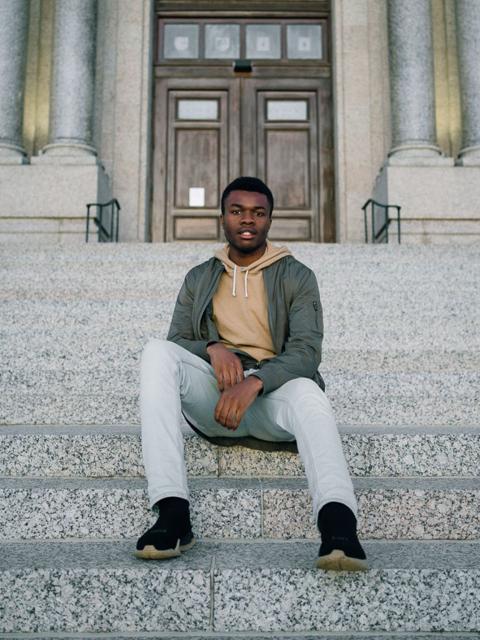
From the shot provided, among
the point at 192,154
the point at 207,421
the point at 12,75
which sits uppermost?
the point at 12,75

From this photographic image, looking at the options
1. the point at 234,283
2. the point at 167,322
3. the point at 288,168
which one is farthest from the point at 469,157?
the point at 234,283

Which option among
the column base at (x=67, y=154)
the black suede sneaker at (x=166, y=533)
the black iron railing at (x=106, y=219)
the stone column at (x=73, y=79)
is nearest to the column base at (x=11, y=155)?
the column base at (x=67, y=154)

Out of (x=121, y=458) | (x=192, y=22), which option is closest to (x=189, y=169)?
(x=192, y=22)

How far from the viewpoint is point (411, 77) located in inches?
406

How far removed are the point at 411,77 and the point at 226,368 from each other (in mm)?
8747

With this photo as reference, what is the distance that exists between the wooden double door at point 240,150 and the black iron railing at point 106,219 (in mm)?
813

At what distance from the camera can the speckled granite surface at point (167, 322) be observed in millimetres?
3820

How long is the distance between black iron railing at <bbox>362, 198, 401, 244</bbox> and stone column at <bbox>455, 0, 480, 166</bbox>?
1.37 meters

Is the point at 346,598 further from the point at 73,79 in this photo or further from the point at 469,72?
the point at 469,72

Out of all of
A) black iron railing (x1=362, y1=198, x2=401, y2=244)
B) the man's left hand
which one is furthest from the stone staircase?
black iron railing (x1=362, y1=198, x2=401, y2=244)

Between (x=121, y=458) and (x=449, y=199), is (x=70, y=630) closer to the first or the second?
(x=121, y=458)

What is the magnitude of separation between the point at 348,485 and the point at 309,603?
37cm

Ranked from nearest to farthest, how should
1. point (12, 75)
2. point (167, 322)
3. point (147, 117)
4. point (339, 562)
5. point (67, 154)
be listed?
point (339, 562), point (167, 322), point (67, 154), point (12, 75), point (147, 117)

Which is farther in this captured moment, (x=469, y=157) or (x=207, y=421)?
(x=469, y=157)
